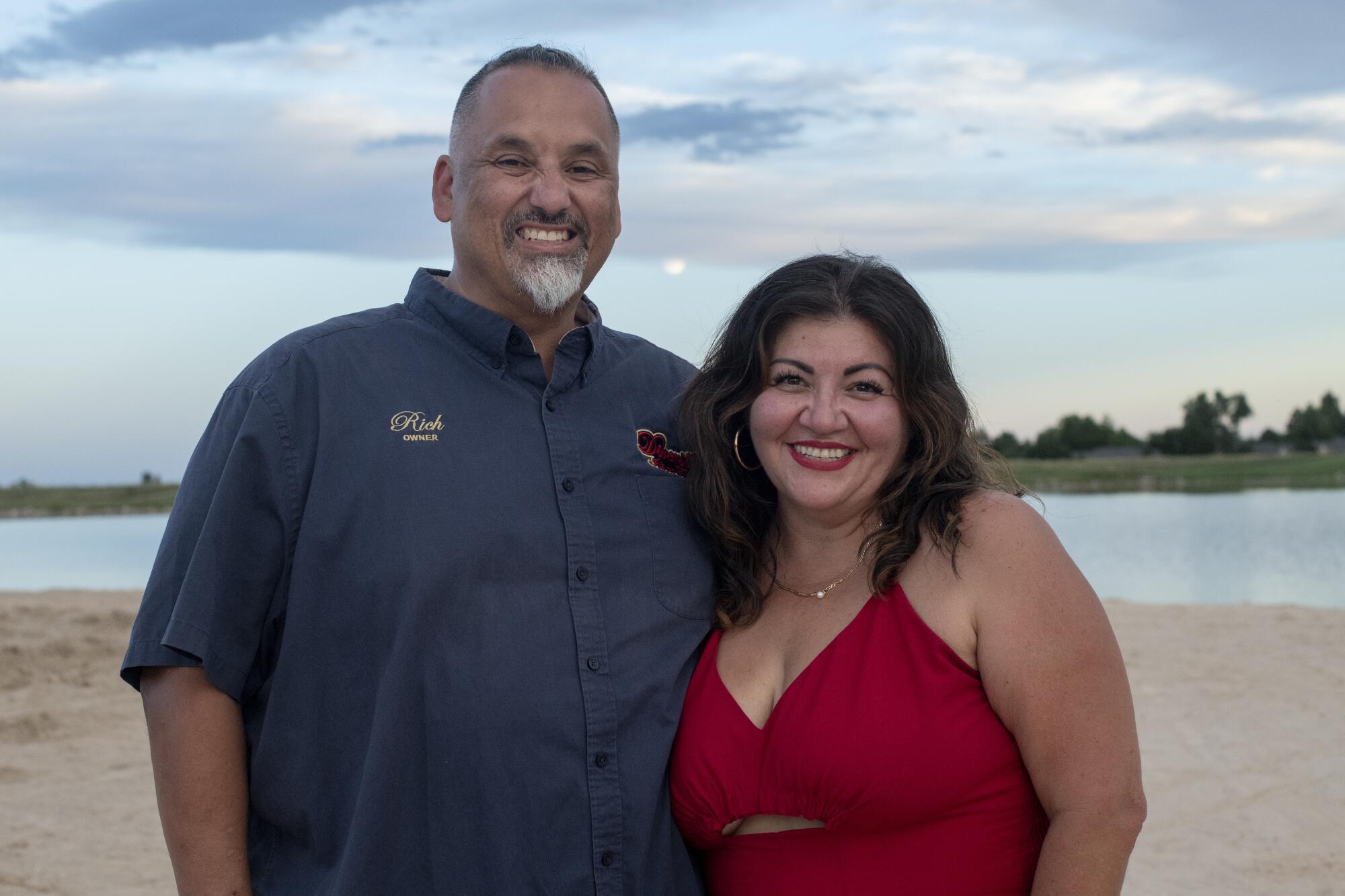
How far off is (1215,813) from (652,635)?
530cm

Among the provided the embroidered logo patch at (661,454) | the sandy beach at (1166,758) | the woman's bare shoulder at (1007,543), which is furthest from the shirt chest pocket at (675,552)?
the sandy beach at (1166,758)

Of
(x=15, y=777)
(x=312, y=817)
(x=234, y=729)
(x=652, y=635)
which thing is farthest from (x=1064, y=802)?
(x=15, y=777)

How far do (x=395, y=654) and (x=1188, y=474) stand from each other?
219ft

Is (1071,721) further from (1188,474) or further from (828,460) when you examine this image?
(1188,474)

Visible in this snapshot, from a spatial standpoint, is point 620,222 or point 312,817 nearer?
point 312,817

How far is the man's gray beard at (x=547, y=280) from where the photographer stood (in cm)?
295

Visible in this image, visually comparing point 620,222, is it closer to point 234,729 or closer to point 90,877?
point 234,729

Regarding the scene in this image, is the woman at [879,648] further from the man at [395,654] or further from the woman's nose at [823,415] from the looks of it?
the man at [395,654]

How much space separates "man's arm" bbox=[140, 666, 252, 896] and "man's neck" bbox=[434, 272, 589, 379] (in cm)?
114

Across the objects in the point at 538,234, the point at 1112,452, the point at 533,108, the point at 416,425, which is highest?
the point at 533,108

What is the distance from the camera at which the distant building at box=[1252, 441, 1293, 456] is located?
88688mm

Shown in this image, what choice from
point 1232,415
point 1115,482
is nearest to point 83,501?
point 1115,482

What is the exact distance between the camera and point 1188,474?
206ft

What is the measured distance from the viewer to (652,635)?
9.42ft
